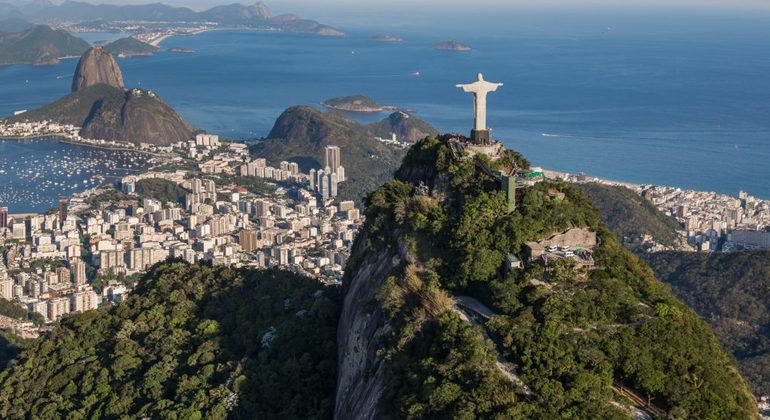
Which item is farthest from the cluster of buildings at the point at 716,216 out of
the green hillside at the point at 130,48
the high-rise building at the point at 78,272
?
the green hillside at the point at 130,48

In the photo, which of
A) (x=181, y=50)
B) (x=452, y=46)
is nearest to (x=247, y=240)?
(x=452, y=46)

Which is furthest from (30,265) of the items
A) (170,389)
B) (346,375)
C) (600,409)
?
(600,409)

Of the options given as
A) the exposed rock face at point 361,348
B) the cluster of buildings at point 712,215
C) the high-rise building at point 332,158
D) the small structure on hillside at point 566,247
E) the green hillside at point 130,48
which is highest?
the small structure on hillside at point 566,247

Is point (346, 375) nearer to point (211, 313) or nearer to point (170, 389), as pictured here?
point (170, 389)

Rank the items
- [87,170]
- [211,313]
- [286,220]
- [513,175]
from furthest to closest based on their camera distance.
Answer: [87,170] → [286,220] → [211,313] → [513,175]

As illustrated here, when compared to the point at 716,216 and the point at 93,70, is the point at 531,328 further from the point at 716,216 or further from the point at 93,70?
the point at 93,70

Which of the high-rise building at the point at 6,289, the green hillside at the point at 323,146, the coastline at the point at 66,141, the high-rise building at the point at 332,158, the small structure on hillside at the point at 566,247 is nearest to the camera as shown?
the small structure on hillside at the point at 566,247

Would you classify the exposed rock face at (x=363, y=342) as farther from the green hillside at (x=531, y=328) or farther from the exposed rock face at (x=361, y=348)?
the green hillside at (x=531, y=328)
